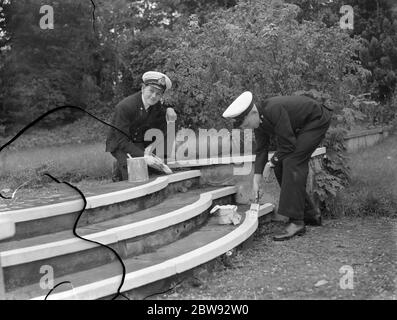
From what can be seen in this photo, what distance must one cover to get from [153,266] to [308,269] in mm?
1108

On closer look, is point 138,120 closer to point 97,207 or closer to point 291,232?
point 97,207

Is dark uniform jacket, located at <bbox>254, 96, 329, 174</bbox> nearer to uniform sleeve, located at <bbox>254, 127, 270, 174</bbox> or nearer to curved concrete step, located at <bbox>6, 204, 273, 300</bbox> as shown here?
uniform sleeve, located at <bbox>254, 127, 270, 174</bbox>

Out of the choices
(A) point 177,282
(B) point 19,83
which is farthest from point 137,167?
(B) point 19,83

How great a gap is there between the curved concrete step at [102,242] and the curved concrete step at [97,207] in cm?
7

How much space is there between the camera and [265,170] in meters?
4.78

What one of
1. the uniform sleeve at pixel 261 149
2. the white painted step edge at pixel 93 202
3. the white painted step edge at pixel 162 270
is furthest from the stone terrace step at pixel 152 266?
the uniform sleeve at pixel 261 149

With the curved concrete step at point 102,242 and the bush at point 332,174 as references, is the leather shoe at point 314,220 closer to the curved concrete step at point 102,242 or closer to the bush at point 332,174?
the bush at point 332,174

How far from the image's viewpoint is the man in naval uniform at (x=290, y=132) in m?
4.51

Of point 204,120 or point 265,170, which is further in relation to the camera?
point 204,120

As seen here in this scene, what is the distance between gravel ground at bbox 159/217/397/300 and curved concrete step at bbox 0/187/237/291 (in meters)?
0.45

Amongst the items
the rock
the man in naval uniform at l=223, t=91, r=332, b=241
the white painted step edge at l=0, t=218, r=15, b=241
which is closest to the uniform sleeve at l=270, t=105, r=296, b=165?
the man in naval uniform at l=223, t=91, r=332, b=241

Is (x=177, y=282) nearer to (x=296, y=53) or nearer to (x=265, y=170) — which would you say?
(x=265, y=170)

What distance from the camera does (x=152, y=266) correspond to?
10.8ft
